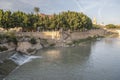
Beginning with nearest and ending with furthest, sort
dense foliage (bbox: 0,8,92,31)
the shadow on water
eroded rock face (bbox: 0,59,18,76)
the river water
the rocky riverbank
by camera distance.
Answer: the shadow on water < the river water < eroded rock face (bbox: 0,59,18,76) < the rocky riverbank < dense foliage (bbox: 0,8,92,31)

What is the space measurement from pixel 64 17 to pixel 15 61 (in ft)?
137

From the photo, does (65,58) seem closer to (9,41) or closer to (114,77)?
(9,41)

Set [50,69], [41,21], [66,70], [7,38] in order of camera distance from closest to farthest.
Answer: [66,70] → [50,69] → [7,38] → [41,21]

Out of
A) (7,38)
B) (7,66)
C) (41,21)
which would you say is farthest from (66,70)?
(41,21)

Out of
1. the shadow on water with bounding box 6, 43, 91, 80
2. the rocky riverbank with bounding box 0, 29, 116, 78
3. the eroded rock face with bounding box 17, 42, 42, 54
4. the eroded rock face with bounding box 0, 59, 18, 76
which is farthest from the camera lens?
the eroded rock face with bounding box 17, 42, 42, 54

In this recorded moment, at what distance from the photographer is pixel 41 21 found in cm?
6650

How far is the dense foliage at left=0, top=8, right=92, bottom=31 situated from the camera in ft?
192

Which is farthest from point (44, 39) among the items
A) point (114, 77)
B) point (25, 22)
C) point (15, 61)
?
point (114, 77)

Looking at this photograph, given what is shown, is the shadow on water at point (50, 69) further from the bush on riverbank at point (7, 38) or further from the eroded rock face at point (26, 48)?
the bush on riverbank at point (7, 38)

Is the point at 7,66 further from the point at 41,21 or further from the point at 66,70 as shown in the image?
the point at 41,21

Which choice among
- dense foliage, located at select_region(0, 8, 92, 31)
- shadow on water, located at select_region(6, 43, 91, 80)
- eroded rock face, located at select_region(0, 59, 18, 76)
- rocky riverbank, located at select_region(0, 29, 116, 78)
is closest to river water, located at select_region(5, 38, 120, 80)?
shadow on water, located at select_region(6, 43, 91, 80)

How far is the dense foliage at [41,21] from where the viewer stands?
58.5 m

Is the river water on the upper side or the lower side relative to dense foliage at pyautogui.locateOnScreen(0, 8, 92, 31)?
lower

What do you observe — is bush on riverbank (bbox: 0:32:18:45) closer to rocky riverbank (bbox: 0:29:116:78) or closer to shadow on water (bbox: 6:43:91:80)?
rocky riverbank (bbox: 0:29:116:78)
